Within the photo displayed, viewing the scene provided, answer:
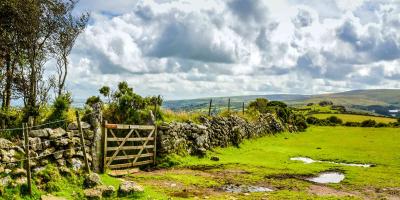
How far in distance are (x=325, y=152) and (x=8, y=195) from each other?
33.0 m

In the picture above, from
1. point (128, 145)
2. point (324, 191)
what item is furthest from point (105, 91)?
point (324, 191)

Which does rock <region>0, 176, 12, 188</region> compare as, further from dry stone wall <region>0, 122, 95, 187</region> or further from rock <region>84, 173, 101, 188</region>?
rock <region>84, 173, 101, 188</region>

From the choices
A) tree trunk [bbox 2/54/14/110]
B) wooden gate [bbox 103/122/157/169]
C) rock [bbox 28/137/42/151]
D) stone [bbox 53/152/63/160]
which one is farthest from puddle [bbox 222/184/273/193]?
tree trunk [bbox 2/54/14/110]

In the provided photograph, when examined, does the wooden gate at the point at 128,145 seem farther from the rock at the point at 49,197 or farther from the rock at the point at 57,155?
the rock at the point at 49,197

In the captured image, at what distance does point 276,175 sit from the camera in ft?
94.9

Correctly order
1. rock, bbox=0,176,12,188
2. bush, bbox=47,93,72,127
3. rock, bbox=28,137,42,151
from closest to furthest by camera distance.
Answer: rock, bbox=0,176,12,188, rock, bbox=28,137,42,151, bush, bbox=47,93,72,127

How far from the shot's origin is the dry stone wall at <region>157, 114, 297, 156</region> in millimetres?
33375

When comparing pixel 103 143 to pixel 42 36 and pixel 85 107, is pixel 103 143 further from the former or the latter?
pixel 42 36

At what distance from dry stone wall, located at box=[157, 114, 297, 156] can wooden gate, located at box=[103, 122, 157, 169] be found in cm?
110

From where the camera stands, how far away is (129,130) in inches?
1271

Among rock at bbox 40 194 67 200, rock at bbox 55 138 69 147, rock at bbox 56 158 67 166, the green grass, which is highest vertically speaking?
rock at bbox 55 138 69 147

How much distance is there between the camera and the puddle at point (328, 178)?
27828 millimetres

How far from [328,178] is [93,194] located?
54.8 feet

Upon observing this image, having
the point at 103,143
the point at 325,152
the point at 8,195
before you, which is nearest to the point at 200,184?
the point at 103,143
